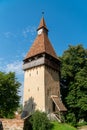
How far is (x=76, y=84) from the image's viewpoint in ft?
115

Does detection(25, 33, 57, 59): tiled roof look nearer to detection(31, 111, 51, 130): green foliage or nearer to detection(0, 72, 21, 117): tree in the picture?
detection(0, 72, 21, 117): tree

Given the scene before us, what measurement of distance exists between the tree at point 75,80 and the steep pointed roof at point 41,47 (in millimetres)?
2859

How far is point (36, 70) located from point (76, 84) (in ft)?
22.1

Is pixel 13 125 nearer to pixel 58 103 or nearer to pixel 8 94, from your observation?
pixel 8 94

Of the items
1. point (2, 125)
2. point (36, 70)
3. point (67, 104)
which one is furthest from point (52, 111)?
point (2, 125)

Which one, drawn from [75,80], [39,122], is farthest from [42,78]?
[39,122]

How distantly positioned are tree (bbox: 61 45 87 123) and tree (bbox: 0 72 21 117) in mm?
9391

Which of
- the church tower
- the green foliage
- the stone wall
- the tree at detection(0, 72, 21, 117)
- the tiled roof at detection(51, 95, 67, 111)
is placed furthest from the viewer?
the church tower

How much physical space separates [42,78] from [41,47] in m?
5.49

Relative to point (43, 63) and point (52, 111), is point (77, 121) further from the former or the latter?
point (43, 63)

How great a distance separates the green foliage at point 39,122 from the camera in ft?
83.4

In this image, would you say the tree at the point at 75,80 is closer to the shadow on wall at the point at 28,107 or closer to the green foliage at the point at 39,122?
the shadow on wall at the point at 28,107

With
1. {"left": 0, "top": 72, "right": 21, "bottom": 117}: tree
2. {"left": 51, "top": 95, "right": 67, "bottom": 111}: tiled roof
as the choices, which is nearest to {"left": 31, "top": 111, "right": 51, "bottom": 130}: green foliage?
{"left": 0, "top": 72, "right": 21, "bottom": 117}: tree

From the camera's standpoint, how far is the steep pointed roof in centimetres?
3503
